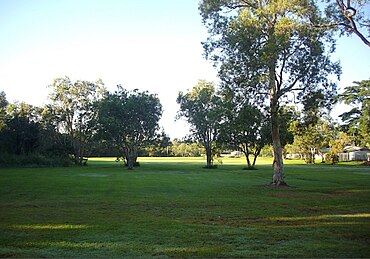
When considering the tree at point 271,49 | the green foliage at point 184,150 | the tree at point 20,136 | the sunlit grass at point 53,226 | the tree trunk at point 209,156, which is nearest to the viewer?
the sunlit grass at point 53,226

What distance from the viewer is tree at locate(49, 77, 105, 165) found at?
7131 cm

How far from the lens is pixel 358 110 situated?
76375mm

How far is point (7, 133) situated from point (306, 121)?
54.4 meters

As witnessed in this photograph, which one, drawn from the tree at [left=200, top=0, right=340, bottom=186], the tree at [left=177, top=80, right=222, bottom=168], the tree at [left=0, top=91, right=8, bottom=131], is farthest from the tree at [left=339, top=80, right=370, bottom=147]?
the tree at [left=0, top=91, right=8, bottom=131]

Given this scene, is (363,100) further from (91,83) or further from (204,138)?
(91,83)

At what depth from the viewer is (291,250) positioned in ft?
23.9

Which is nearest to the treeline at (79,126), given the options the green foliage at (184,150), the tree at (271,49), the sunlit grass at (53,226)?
the tree at (271,49)

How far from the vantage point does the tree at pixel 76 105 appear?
71.3 meters

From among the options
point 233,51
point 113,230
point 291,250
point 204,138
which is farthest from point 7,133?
point 291,250

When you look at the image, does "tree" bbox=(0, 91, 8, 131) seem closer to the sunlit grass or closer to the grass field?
the grass field

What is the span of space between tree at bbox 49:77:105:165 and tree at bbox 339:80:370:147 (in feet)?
186

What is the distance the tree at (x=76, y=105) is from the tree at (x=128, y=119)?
530 inches

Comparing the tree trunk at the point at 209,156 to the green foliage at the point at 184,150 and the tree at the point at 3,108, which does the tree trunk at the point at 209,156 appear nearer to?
the tree at the point at 3,108

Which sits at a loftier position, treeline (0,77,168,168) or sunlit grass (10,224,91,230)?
treeline (0,77,168,168)
